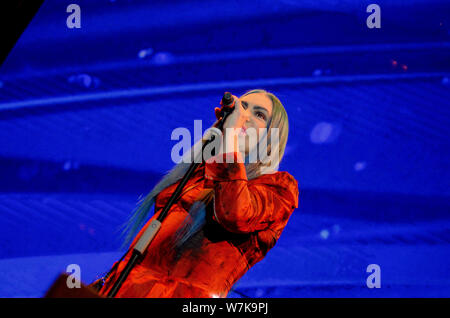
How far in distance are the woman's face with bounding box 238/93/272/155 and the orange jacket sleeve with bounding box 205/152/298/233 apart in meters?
0.18

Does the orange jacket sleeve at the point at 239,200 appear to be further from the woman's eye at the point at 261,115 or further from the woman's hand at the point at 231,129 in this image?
the woman's eye at the point at 261,115

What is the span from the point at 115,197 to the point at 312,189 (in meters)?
0.82

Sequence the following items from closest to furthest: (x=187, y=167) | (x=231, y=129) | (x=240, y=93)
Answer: (x=231, y=129) → (x=187, y=167) → (x=240, y=93)

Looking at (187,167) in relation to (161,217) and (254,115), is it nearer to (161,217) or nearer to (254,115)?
(254,115)

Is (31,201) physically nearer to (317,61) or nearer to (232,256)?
(232,256)

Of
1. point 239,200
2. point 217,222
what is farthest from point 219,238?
point 239,200

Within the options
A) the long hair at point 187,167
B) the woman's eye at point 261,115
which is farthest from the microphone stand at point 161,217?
the woman's eye at point 261,115

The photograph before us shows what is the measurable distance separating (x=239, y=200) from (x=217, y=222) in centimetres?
19

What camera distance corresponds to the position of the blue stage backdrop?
1913mm

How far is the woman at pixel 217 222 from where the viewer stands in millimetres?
1651

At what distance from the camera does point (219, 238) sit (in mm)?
1764

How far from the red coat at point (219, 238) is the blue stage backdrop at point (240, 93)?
114 millimetres

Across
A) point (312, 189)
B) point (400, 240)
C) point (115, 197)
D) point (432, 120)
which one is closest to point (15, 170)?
point (115, 197)

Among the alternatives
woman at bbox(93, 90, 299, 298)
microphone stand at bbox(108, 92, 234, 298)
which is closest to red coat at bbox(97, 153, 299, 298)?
woman at bbox(93, 90, 299, 298)
